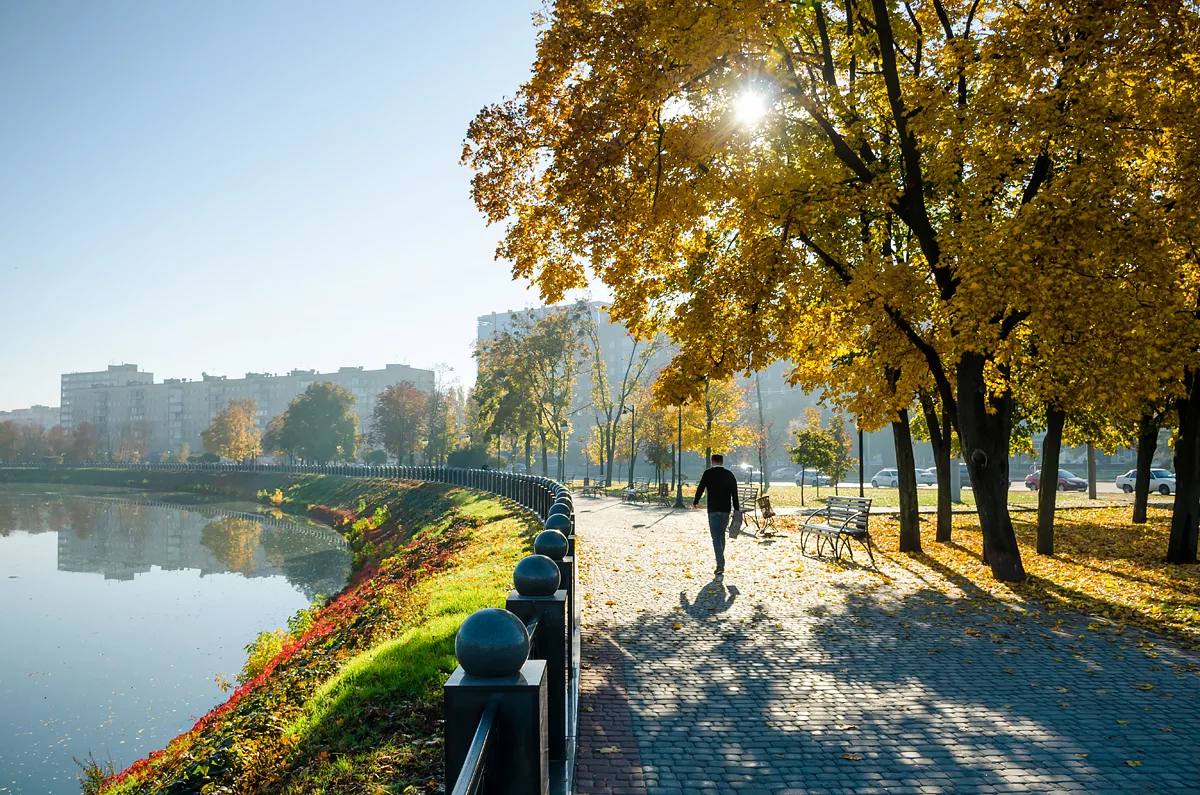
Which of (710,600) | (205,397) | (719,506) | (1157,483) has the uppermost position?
(205,397)

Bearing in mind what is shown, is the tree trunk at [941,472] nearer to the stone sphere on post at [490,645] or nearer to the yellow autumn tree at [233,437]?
the stone sphere on post at [490,645]

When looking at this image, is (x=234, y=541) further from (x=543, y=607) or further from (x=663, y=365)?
(x=663, y=365)

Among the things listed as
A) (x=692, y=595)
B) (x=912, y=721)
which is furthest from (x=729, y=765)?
(x=692, y=595)

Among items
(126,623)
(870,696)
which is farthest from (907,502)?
(126,623)

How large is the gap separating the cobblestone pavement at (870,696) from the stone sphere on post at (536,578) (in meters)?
1.43

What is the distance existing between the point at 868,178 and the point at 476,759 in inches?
485

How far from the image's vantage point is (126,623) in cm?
1906

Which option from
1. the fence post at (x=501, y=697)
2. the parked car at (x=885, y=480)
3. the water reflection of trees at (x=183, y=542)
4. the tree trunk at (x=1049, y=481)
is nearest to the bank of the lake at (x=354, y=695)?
the fence post at (x=501, y=697)

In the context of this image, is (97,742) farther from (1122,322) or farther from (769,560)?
(1122,322)

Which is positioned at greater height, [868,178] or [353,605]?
[868,178]

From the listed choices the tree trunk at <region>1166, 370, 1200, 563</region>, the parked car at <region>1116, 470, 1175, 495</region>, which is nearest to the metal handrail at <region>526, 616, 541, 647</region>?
the tree trunk at <region>1166, 370, 1200, 563</region>

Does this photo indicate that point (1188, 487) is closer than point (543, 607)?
No

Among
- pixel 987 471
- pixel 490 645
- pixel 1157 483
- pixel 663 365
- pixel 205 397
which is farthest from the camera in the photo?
pixel 205 397

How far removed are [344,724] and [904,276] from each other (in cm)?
961
